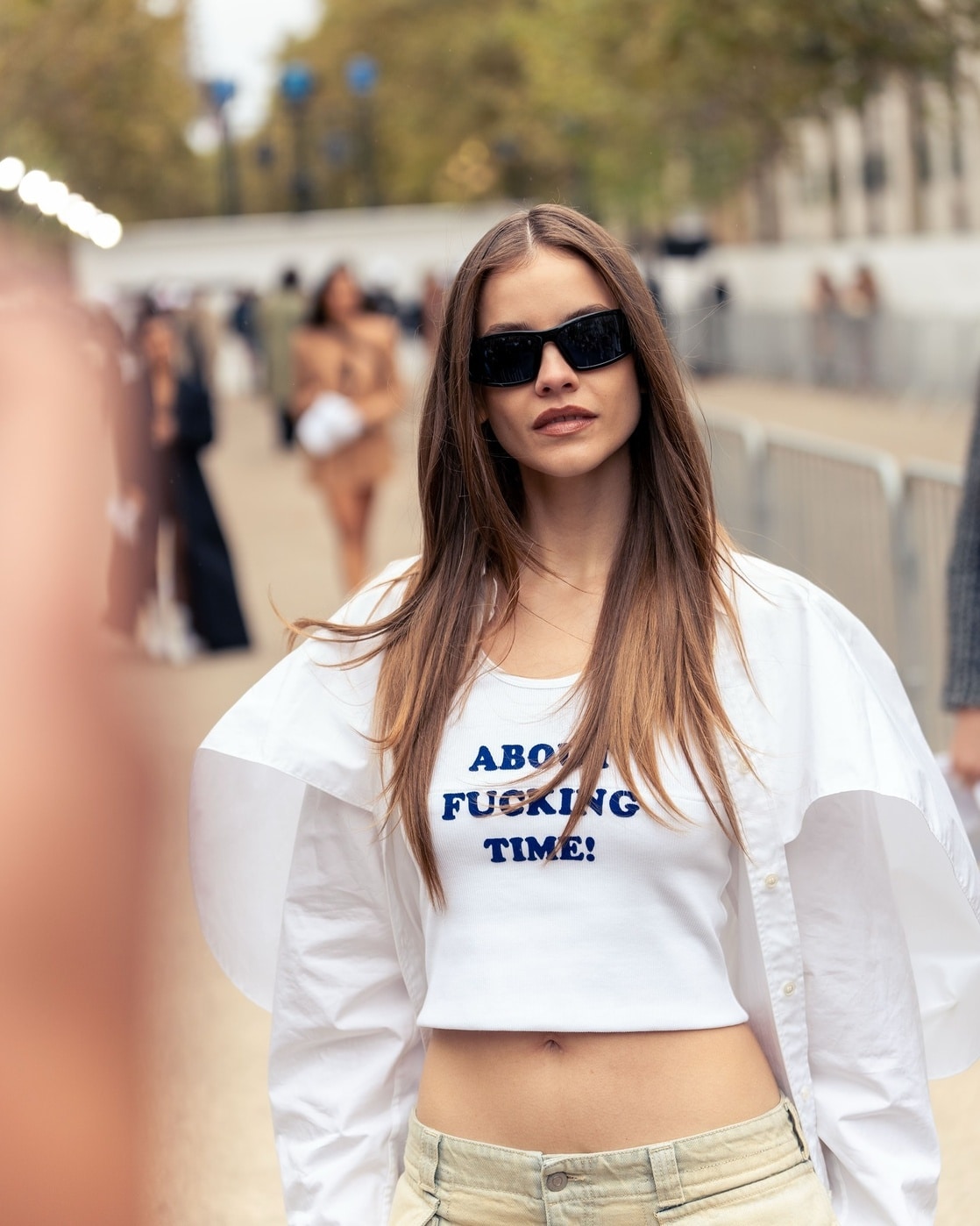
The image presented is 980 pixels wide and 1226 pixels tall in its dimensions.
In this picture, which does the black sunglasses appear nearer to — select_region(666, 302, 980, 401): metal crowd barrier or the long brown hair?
the long brown hair

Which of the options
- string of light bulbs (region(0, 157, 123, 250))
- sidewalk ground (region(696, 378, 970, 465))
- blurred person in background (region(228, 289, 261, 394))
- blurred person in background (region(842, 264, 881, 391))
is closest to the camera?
string of light bulbs (region(0, 157, 123, 250))

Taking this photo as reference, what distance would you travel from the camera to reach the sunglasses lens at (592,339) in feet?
7.18

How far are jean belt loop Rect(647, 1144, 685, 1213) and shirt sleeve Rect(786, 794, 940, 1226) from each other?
258mm

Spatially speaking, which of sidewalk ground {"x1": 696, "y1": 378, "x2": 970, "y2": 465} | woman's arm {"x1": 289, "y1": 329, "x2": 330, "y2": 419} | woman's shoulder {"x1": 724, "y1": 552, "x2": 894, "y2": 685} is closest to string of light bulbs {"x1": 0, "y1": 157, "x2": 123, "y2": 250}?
woman's shoulder {"x1": 724, "y1": 552, "x2": 894, "y2": 685}

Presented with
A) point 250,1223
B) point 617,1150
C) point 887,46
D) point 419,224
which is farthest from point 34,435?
point 419,224

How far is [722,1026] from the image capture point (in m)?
2.07

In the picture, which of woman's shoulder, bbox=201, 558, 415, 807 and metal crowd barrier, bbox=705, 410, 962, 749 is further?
metal crowd barrier, bbox=705, 410, 962, 749

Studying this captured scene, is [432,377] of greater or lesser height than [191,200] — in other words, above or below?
below

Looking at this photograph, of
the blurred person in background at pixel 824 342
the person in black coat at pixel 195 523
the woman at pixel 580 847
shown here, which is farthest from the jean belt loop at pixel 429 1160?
the blurred person in background at pixel 824 342

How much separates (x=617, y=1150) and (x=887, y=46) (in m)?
16.0

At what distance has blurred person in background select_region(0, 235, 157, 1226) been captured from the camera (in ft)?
4.28

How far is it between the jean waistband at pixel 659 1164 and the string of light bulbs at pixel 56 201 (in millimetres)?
1071

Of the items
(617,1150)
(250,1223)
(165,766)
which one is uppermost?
(165,766)

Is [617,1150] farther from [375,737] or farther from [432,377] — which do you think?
[432,377]
